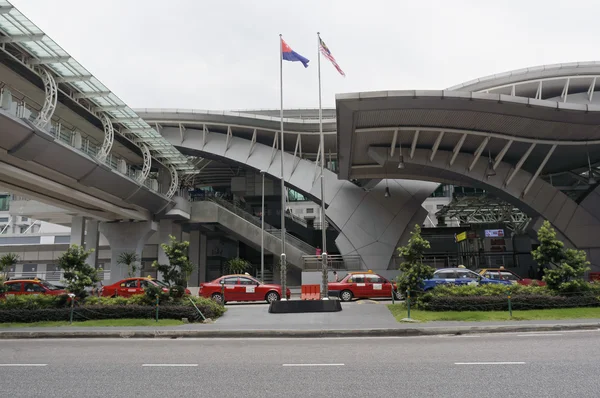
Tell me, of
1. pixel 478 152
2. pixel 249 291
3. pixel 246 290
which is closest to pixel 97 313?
pixel 246 290

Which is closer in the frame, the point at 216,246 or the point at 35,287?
the point at 35,287

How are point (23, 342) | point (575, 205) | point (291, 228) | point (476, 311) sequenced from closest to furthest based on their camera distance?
point (23, 342) < point (476, 311) < point (575, 205) < point (291, 228)

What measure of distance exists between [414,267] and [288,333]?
642cm

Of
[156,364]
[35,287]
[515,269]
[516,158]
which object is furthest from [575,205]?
[35,287]

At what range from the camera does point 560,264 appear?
57.4 ft

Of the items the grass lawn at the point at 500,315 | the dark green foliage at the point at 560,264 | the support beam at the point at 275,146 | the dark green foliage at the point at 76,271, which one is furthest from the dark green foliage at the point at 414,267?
the support beam at the point at 275,146

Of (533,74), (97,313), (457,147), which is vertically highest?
(533,74)

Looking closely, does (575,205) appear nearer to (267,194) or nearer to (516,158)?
(516,158)

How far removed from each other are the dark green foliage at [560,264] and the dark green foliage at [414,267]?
4.72 m

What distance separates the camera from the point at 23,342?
1255 centimetres

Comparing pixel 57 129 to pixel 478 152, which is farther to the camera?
pixel 478 152

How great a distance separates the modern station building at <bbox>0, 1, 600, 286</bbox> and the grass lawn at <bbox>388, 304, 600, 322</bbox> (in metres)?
8.72

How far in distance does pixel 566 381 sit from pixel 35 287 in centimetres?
2374

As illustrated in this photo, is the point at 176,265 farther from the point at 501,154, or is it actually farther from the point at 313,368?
the point at 501,154
